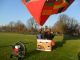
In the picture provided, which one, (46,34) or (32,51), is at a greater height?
(46,34)

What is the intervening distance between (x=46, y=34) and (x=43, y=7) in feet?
3.37

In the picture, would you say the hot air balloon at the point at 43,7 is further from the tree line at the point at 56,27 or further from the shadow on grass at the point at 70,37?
the shadow on grass at the point at 70,37

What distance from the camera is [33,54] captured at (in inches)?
290

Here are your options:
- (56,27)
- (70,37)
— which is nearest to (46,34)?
(56,27)

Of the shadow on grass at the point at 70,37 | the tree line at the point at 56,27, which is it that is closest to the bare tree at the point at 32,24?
the tree line at the point at 56,27

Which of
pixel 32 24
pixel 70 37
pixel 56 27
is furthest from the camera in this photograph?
pixel 70 37

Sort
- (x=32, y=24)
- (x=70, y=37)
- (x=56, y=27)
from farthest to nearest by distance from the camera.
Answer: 1. (x=70, y=37)
2. (x=56, y=27)
3. (x=32, y=24)

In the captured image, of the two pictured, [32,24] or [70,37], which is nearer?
[32,24]

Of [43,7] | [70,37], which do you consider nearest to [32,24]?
[43,7]

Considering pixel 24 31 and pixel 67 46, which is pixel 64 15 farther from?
pixel 24 31

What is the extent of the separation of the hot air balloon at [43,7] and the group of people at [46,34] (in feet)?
1.19

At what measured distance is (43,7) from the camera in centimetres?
754

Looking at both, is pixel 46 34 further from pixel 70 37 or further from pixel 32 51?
pixel 70 37

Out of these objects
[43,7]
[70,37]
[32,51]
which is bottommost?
[32,51]
